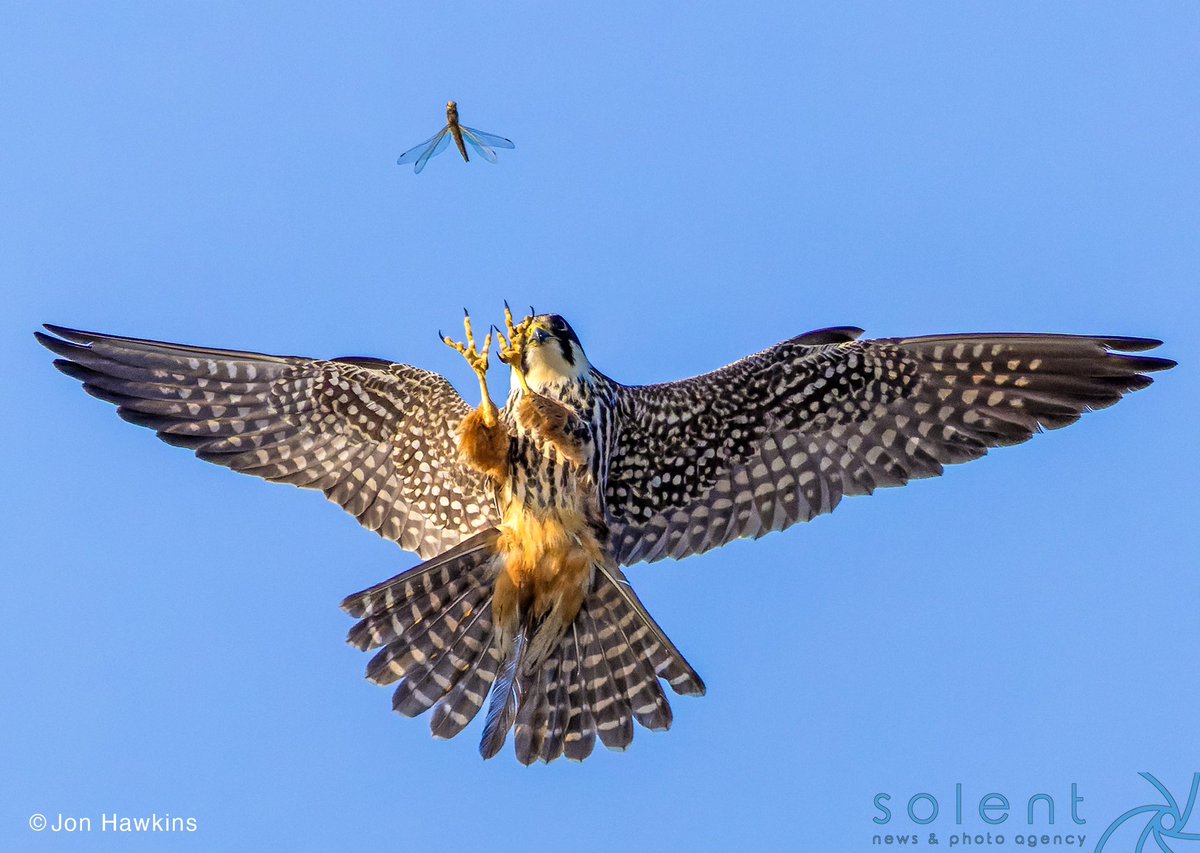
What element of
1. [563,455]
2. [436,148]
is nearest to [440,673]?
[563,455]

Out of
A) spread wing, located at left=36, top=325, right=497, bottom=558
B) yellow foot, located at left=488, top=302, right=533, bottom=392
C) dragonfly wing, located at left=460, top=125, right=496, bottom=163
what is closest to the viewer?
yellow foot, located at left=488, top=302, right=533, bottom=392

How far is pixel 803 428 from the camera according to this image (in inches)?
319

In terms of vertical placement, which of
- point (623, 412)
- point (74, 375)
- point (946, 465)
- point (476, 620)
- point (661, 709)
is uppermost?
point (74, 375)

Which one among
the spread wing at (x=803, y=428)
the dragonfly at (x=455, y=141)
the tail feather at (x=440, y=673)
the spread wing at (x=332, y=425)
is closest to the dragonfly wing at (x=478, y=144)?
the dragonfly at (x=455, y=141)

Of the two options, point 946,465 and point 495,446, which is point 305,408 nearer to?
point 495,446

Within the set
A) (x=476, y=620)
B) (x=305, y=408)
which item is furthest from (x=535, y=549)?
(x=305, y=408)

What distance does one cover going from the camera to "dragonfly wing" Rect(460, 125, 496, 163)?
8.37 m

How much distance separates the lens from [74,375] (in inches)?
309

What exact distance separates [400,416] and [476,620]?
144 cm

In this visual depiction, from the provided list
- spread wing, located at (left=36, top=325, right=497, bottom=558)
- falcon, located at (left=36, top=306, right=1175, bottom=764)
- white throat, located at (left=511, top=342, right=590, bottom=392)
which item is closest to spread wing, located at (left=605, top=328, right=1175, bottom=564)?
falcon, located at (left=36, top=306, right=1175, bottom=764)

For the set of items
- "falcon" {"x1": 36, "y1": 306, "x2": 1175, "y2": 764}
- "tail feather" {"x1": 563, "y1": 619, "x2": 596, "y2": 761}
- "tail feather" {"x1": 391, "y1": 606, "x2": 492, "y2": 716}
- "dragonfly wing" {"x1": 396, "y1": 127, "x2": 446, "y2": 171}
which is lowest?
"tail feather" {"x1": 563, "y1": 619, "x2": 596, "y2": 761}

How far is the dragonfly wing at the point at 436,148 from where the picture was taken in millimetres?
8195

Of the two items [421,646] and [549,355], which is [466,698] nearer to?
[421,646]

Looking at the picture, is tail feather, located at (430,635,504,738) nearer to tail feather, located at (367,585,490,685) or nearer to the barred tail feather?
the barred tail feather
